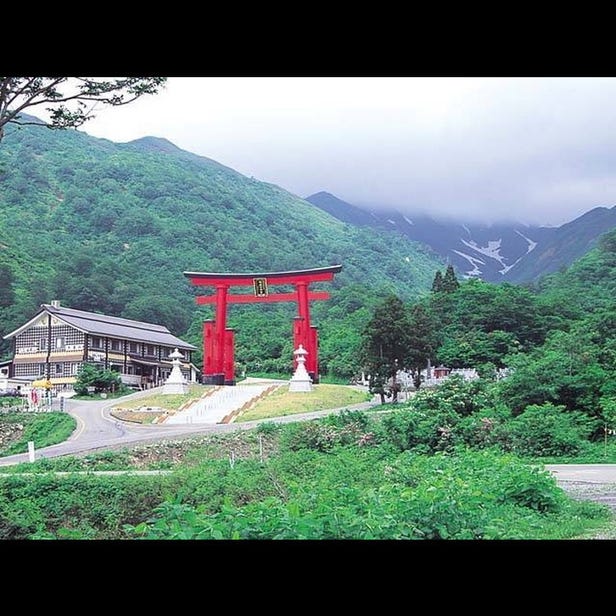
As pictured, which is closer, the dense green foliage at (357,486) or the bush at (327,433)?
the dense green foliage at (357,486)

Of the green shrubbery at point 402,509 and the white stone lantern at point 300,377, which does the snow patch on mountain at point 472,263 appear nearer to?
the white stone lantern at point 300,377

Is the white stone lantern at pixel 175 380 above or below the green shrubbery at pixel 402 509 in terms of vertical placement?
above

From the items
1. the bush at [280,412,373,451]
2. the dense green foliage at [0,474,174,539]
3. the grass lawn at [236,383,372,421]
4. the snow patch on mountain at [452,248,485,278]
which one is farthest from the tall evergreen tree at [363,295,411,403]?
the dense green foliage at [0,474,174,539]

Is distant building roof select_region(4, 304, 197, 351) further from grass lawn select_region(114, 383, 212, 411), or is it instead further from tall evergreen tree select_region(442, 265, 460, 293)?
A: tall evergreen tree select_region(442, 265, 460, 293)

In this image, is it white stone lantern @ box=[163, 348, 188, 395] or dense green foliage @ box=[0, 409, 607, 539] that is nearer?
dense green foliage @ box=[0, 409, 607, 539]

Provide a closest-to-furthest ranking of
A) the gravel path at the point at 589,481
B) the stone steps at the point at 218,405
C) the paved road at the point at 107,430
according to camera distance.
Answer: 1. the gravel path at the point at 589,481
2. the paved road at the point at 107,430
3. the stone steps at the point at 218,405

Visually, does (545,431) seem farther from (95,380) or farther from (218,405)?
(95,380)

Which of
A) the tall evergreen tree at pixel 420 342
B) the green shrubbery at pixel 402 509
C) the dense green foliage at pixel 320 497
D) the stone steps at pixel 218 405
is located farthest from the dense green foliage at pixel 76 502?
the tall evergreen tree at pixel 420 342
